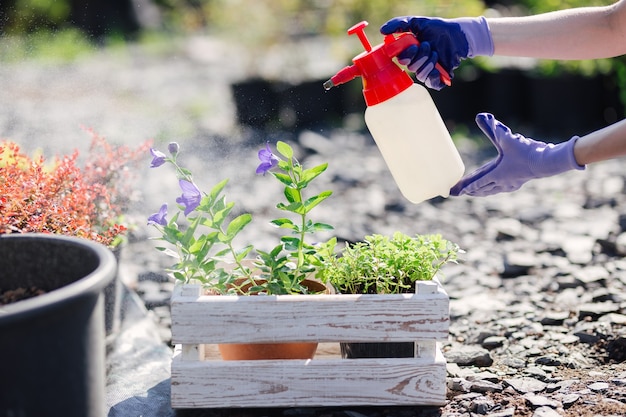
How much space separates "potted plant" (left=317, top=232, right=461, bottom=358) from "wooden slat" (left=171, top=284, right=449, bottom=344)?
12 centimetres

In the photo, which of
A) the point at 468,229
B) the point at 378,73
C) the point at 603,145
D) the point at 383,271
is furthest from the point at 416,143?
the point at 468,229

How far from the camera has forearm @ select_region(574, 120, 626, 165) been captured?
85.7 inches

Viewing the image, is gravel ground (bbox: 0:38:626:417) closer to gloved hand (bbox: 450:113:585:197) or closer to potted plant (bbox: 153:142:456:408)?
potted plant (bbox: 153:142:456:408)

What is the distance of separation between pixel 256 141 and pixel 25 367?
15.8 ft

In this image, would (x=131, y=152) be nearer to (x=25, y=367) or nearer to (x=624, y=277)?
(x=25, y=367)

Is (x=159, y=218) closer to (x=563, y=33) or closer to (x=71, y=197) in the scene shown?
(x=71, y=197)

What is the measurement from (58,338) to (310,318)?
74 centimetres

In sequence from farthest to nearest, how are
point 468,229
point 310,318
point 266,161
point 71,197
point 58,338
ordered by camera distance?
point 468,229 < point 71,197 < point 266,161 < point 310,318 < point 58,338

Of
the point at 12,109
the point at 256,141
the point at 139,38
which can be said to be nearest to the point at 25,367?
the point at 256,141

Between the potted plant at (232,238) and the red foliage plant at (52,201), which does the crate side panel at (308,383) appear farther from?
the red foliage plant at (52,201)

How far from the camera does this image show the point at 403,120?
7.43 ft

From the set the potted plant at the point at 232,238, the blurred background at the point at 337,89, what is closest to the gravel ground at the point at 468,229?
the blurred background at the point at 337,89

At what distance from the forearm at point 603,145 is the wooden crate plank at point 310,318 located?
59 cm

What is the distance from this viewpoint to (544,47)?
2.56 meters
